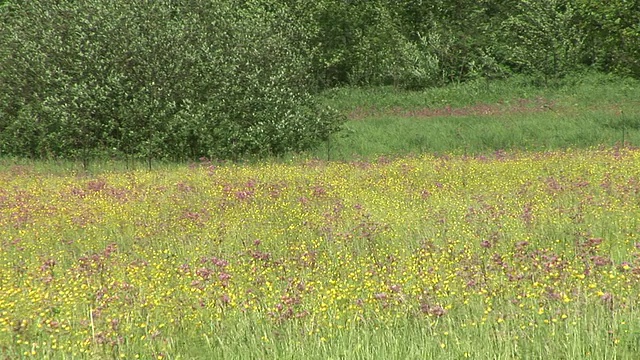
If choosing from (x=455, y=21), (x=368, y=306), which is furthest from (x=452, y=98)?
(x=368, y=306)

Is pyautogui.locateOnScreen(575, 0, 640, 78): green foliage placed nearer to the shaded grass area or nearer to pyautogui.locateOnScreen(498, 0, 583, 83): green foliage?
the shaded grass area

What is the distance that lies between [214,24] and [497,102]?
15.3 m

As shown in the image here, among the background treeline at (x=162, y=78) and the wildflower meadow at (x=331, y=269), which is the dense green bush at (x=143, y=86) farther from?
the wildflower meadow at (x=331, y=269)

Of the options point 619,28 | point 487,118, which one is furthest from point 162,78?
point 619,28

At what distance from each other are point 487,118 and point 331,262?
19990 mm

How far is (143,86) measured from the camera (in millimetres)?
20578

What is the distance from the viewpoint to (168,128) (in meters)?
19.9

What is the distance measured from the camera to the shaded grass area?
2119 cm

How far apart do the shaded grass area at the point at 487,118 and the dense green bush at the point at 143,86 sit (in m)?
3.00

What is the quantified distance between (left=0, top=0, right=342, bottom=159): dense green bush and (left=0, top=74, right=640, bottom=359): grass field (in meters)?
5.41

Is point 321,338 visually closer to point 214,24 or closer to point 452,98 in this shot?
point 214,24

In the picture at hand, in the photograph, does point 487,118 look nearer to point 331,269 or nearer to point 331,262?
point 331,262

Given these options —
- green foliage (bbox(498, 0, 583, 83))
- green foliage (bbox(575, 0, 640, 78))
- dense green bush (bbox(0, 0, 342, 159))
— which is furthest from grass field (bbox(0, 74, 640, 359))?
green foliage (bbox(498, 0, 583, 83))

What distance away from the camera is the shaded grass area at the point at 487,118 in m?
21.2
